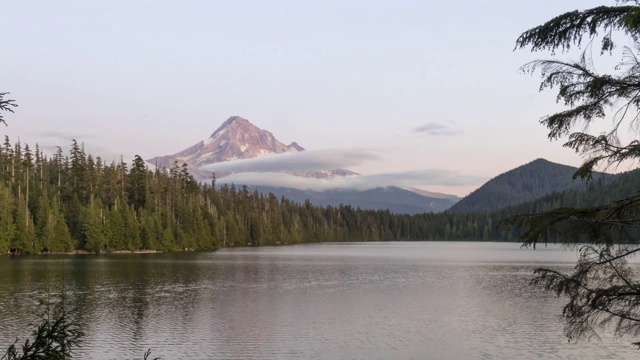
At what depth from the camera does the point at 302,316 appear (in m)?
46.1

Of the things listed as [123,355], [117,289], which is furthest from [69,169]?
[123,355]

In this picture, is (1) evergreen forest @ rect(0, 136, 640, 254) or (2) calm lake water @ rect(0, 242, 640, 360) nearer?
(2) calm lake water @ rect(0, 242, 640, 360)

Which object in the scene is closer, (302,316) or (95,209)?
(302,316)

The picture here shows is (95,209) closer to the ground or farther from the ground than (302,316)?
farther from the ground

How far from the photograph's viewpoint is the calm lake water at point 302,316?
112 ft

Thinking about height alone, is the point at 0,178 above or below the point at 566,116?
above

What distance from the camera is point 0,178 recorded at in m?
144

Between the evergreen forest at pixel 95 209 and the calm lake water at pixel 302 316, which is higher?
the evergreen forest at pixel 95 209

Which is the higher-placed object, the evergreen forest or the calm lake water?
the evergreen forest

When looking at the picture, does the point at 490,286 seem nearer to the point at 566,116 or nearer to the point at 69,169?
the point at 566,116

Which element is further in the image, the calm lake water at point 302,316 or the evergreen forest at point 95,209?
the evergreen forest at point 95,209

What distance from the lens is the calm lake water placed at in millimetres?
34219

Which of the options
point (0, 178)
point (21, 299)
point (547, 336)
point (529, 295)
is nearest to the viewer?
point (547, 336)

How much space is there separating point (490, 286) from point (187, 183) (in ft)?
458
